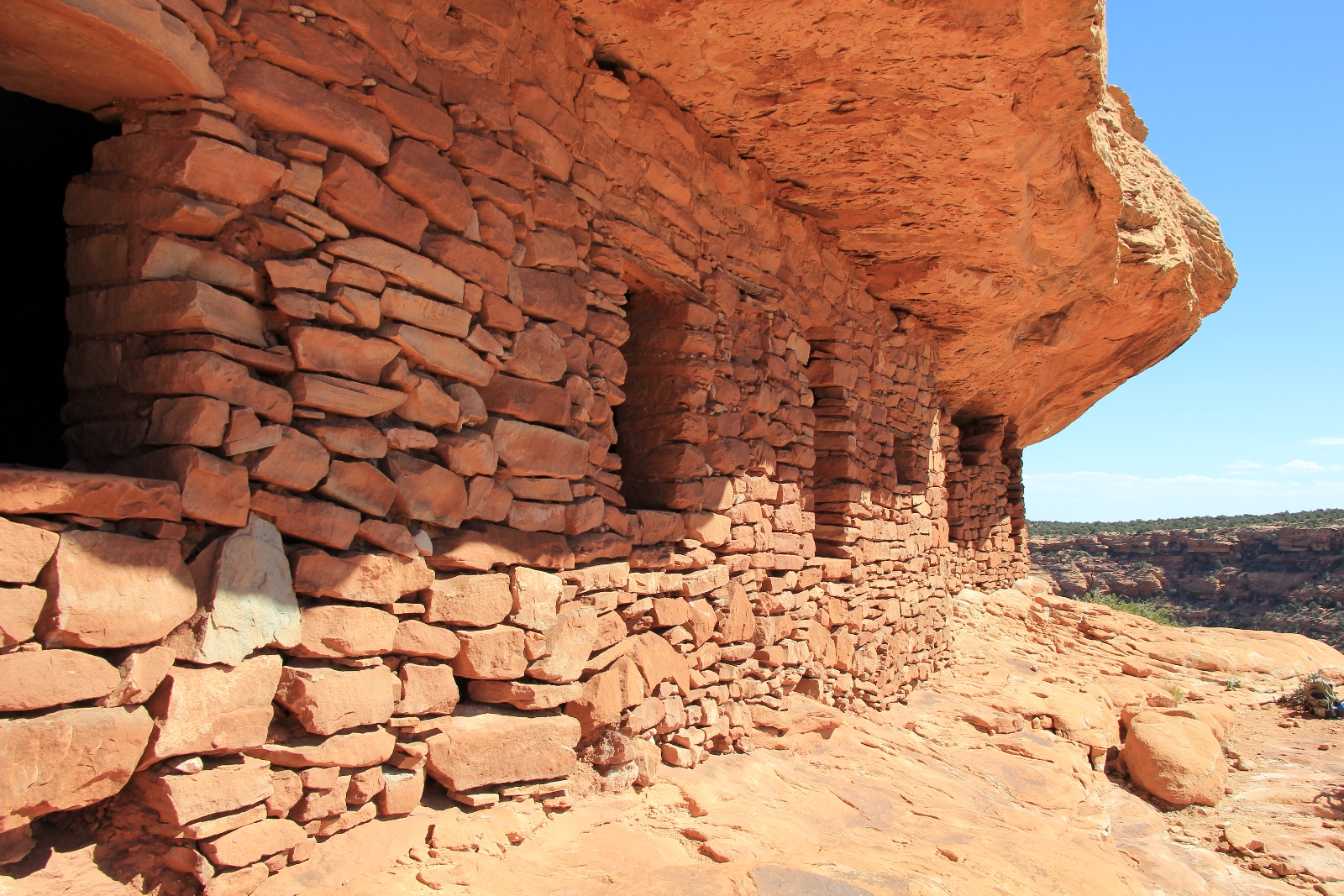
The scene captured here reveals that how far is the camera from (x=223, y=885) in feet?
6.56

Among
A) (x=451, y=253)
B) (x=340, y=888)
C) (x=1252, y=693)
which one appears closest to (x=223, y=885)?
(x=340, y=888)

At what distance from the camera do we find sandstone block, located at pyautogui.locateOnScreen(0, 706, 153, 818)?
1.68 meters

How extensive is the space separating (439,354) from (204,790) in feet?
4.31

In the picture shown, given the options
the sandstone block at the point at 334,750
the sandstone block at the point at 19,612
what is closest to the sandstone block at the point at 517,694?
the sandstone block at the point at 334,750

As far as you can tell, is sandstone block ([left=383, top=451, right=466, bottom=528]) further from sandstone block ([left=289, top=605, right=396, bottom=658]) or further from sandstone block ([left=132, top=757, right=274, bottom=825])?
sandstone block ([left=132, top=757, right=274, bottom=825])

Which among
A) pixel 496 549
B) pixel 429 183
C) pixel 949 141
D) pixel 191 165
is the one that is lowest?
pixel 496 549

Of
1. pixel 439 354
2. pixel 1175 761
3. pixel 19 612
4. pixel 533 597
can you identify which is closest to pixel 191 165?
pixel 439 354

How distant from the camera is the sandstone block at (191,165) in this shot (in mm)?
2117

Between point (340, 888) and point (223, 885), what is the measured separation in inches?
10.9

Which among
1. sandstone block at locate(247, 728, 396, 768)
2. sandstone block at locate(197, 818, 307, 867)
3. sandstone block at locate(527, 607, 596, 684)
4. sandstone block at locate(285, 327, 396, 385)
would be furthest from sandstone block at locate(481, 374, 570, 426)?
sandstone block at locate(197, 818, 307, 867)

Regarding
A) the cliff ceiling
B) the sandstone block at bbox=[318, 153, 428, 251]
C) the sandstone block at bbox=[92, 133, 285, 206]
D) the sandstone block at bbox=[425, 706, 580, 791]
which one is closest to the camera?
the sandstone block at bbox=[92, 133, 285, 206]

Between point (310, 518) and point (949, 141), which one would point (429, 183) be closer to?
point (310, 518)

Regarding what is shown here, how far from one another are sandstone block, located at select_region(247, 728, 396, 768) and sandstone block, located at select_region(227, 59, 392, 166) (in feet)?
5.22

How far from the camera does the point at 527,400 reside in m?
2.99
